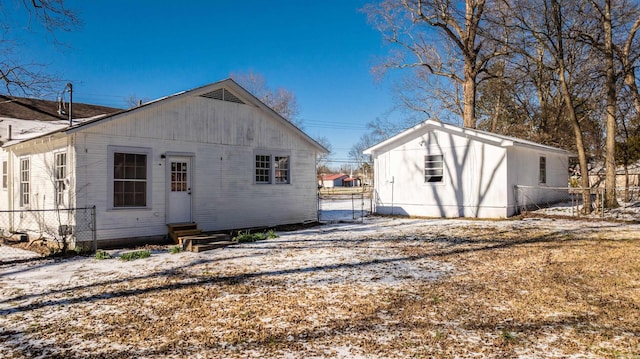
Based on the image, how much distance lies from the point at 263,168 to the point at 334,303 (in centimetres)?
873

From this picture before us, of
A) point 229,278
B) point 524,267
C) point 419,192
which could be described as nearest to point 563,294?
point 524,267

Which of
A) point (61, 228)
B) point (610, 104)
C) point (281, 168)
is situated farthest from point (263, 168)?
point (610, 104)

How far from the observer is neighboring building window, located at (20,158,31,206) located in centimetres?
1189

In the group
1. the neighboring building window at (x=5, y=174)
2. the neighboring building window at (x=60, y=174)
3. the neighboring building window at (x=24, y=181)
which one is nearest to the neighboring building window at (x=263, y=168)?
the neighboring building window at (x=60, y=174)

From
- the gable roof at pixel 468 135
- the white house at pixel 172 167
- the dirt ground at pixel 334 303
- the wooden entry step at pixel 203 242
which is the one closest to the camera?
the dirt ground at pixel 334 303

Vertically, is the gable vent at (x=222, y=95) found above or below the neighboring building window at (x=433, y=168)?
above

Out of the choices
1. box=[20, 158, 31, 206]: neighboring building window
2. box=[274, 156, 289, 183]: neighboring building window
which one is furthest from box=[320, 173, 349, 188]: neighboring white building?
box=[20, 158, 31, 206]: neighboring building window

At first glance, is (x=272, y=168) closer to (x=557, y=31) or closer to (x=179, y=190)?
(x=179, y=190)

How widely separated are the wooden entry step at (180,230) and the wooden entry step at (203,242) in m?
0.54

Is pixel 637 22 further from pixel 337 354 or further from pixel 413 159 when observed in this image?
pixel 337 354

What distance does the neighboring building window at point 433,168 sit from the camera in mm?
16672

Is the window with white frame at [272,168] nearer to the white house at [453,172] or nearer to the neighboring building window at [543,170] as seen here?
the white house at [453,172]

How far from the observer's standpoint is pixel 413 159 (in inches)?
682

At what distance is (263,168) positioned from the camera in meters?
13.7
